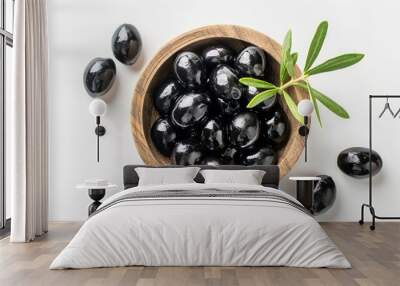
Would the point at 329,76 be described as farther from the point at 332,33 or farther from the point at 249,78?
the point at 249,78

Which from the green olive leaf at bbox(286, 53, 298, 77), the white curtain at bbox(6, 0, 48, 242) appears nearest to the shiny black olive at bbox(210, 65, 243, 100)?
the green olive leaf at bbox(286, 53, 298, 77)

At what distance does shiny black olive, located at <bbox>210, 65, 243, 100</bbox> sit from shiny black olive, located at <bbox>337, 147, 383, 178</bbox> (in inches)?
54.5

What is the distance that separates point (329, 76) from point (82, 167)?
3.06m

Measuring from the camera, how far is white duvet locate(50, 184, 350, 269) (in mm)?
3939

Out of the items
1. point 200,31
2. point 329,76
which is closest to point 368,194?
point 329,76

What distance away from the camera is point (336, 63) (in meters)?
5.90

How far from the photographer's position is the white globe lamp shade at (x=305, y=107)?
5.93 m

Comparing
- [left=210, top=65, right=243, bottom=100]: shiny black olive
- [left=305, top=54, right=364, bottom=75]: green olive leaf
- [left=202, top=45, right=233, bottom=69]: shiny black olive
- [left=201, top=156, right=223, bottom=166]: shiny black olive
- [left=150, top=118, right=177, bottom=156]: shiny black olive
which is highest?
[left=202, top=45, right=233, bottom=69]: shiny black olive

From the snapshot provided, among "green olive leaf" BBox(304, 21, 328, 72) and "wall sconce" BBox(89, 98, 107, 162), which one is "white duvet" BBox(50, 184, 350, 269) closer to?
"wall sconce" BBox(89, 98, 107, 162)

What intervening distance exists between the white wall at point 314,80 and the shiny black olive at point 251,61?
523mm

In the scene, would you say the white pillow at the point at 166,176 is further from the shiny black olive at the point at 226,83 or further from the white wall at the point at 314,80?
the shiny black olive at the point at 226,83

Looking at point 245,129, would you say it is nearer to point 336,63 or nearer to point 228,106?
point 228,106

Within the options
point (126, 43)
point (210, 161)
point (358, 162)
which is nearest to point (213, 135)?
point (210, 161)

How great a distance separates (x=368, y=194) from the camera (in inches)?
256
